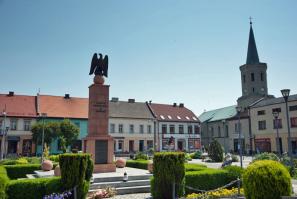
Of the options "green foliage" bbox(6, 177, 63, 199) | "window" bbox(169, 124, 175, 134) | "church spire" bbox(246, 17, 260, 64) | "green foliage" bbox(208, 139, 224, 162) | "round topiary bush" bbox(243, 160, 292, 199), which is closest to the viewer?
"round topiary bush" bbox(243, 160, 292, 199)

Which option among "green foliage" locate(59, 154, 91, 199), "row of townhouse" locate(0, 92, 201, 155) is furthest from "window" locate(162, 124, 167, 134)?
"green foliage" locate(59, 154, 91, 199)

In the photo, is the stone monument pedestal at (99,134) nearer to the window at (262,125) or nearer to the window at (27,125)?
the window at (27,125)

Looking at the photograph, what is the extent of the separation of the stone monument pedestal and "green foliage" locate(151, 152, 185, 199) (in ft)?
24.0

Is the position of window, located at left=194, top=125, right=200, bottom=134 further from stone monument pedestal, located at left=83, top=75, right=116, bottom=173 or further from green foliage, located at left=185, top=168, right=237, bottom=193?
green foliage, located at left=185, top=168, right=237, bottom=193

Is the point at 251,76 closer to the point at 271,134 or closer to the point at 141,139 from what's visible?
the point at 271,134

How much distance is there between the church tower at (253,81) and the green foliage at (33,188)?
56.7 metres

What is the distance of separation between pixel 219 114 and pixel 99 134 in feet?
182

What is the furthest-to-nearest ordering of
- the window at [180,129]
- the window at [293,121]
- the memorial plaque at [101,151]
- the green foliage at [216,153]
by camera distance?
the window at [180,129] < the window at [293,121] < the green foliage at [216,153] < the memorial plaque at [101,151]

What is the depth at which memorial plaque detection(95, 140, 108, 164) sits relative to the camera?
17906 millimetres

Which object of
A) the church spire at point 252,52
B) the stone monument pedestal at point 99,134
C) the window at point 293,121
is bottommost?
the stone monument pedestal at point 99,134

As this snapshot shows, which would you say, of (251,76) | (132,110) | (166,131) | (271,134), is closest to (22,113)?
(132,110)

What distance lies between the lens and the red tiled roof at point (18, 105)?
44.9m

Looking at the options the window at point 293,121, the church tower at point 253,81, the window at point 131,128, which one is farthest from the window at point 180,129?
the window at point 293,121

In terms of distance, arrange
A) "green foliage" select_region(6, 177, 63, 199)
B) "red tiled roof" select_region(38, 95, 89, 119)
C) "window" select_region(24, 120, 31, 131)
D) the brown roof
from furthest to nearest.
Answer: the brown roof < "red tiled roof" select_region(38, 95, 89, 119) < "window" select_region(24, 120, 31, 131) < "green foliage" select_region(6, 177, 63, 199)
